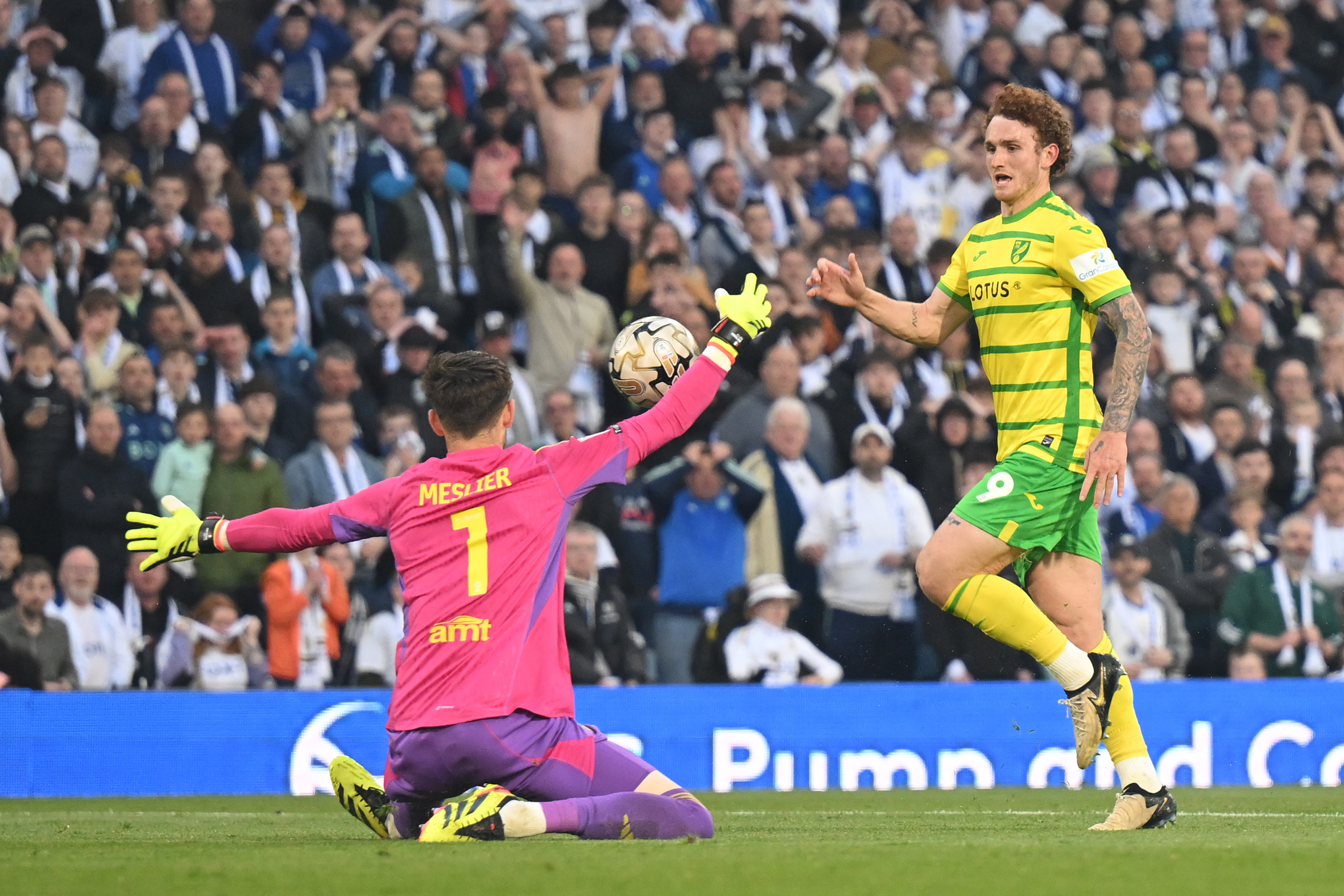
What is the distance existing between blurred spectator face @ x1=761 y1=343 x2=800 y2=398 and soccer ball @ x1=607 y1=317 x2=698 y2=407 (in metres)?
5.31

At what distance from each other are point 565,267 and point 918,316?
630cm

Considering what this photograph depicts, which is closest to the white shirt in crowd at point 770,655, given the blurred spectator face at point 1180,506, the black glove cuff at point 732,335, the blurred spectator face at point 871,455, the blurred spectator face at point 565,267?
the blurred spectator face at point 871,455

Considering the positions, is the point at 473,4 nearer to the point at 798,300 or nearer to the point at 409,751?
the point at 798,300

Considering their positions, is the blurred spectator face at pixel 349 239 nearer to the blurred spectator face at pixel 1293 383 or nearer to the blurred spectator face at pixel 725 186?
the blurred spectator face at pixel 725 186

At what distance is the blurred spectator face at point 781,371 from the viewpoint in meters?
12.9

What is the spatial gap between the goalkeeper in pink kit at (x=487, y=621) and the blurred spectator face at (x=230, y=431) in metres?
5.49

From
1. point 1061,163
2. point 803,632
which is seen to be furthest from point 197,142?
point 1061,163

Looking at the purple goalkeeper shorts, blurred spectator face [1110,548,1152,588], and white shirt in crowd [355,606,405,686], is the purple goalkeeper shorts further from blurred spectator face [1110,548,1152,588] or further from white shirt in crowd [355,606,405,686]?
blurred spectator face [1110,548,1152,588]

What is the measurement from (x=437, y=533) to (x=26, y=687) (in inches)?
237

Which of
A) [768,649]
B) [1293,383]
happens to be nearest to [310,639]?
[768,649]

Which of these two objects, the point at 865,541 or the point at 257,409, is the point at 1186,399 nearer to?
the point at 865,541

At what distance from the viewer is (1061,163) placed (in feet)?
24.1

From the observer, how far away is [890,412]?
13.4m

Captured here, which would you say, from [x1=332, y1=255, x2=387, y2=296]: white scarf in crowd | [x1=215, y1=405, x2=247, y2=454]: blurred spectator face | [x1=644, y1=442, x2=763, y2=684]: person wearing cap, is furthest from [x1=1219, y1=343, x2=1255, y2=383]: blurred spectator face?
[x1=215, y1=405, x2=247, y2=454]: blurred spectator face
